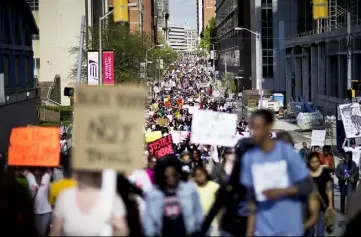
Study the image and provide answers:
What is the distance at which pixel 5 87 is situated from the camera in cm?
3023

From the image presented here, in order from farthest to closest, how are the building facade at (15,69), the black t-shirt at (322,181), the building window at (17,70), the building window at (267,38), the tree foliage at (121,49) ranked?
the building window at (267,38) < the tree foliage at (121,49) < the building window at (17,70) < the building facade at (15,69) < the black t-shirt at (322,181)

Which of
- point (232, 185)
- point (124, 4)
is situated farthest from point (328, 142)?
point (232, 185)

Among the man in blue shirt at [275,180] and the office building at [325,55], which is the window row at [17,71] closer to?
the office building at [325,55]

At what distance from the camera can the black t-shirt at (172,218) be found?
22.9 feet

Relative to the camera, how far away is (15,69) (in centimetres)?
3241

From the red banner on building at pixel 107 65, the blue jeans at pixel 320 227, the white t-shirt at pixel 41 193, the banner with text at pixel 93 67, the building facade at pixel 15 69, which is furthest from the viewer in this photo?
the red banner on building at pixel 107 65

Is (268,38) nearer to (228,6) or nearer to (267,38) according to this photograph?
(267,38)

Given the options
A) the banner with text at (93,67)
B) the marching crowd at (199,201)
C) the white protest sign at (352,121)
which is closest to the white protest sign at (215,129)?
the marching crowd at (199,201)

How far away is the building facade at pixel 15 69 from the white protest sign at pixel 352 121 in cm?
1138

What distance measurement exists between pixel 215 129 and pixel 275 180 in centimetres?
805

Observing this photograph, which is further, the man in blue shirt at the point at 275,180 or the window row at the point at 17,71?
the window row at the point at 17,71

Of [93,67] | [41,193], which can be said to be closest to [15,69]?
[93,67]

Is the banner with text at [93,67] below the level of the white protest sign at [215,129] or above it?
above

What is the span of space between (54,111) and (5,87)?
2952 centimetres
